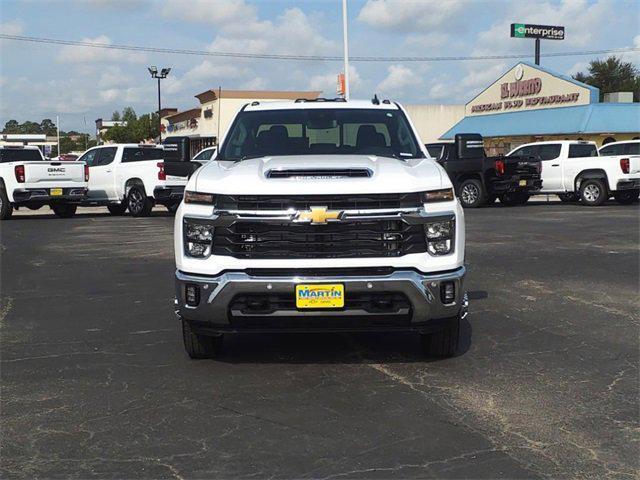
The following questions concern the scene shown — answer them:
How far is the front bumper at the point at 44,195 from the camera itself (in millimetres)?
18688

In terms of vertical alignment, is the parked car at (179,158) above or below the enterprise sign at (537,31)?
below

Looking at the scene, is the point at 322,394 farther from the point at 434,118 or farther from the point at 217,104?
the point at 434,118

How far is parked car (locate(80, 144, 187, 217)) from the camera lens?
19.4 metres

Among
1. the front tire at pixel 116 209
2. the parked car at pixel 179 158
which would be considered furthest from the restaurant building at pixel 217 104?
the parked car at pixel 179 158

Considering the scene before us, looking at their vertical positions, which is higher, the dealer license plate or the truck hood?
the truck hood

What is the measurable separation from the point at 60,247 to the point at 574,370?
1001 cm

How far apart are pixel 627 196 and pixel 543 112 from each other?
18.1m

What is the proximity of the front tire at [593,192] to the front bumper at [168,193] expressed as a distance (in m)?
11.7

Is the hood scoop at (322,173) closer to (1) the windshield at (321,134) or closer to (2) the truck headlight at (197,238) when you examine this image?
(2) the truck headlight at (197,238)

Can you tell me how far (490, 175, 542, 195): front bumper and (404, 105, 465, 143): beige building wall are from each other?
113ft

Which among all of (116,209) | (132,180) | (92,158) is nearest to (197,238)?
(132,180)

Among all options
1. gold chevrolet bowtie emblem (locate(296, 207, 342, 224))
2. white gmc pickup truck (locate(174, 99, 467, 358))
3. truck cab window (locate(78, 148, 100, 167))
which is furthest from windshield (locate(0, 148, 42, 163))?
gold chevrolet bowtie emblem (locate(296, 207, 342, 224))

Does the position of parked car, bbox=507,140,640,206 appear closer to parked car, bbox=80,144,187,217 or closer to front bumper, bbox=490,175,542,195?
front bumper, bbox=490,175,542,195

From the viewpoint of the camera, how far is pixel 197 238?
5.09 metres
